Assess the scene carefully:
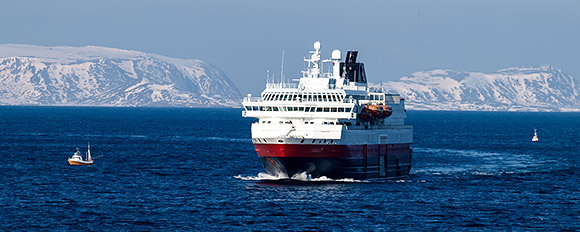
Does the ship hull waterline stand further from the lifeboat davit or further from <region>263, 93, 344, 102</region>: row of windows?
<region>263, 93, 344, 102</region>: row of windows

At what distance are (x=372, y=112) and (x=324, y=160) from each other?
7.32 m

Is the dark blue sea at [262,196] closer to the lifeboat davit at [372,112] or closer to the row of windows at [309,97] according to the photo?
the lifeboat davit at [372,112]

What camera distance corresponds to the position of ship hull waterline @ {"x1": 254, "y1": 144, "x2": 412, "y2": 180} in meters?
83.8

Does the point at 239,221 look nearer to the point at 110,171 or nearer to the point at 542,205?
the point at 542,205

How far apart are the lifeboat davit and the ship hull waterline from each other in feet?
8.21

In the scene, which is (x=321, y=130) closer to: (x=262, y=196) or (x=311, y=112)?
(x=311, y=112)

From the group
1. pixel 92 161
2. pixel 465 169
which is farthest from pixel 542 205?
pixel 92 161

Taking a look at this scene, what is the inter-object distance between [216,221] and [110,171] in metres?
38.9

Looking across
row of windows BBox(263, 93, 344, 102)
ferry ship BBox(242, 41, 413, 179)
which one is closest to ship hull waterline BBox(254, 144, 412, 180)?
ferry ship BBox(242, 41, 413, 179)

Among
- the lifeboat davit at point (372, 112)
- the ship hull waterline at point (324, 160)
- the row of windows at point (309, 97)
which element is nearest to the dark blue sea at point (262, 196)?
the ship hull waterline at point (324, 160)

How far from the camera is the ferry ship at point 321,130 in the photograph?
274 feet

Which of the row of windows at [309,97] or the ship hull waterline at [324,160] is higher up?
the row of windows at [309,97]

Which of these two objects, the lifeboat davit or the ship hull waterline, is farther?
the lifeboat davit

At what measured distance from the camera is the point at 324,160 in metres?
84.3
